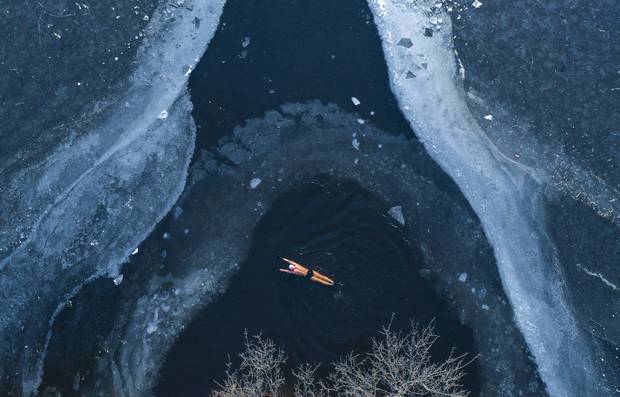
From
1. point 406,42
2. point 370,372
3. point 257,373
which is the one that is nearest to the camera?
point 257,373

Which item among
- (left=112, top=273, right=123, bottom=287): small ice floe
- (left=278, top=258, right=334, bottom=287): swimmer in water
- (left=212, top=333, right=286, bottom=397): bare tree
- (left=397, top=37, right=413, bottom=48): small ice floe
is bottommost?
(left=212, top=333, right=286, bottom=397): bare tree

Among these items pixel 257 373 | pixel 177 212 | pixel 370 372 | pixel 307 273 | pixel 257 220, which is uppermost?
pixel 257 220

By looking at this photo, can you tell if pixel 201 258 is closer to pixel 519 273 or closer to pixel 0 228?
pixel 0 228

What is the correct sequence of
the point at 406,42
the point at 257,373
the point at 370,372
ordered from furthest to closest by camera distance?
the point at 406,42 → the point at 370,372 → the point at 257,373

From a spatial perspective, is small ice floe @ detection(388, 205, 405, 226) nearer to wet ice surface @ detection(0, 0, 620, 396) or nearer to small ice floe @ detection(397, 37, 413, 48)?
wet ice surface @ detection(0, 0, 620, 396)

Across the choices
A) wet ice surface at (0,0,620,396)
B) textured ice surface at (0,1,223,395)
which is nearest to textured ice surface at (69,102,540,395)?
wet ice surface at (0,0,620,396)

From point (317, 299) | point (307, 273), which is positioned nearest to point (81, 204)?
point (307, 273)

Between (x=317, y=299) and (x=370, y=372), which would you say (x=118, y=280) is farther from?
(x=370, y=372)
